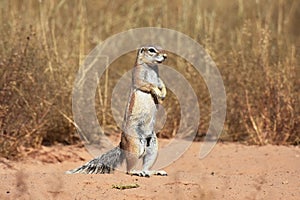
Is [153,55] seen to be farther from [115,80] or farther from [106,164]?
[115,80]

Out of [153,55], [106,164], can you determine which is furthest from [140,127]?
[153,55]

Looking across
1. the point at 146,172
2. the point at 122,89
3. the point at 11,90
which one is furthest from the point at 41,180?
the point at 122,89

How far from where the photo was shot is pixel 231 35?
9.46 m

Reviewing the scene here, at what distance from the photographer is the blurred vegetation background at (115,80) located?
300 inches

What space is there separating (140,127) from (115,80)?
9.43 feet

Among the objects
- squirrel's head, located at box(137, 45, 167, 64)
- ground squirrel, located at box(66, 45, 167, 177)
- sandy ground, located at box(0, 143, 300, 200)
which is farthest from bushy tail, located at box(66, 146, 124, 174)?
squirrel's head, located at box(137, 45, 167, 64)

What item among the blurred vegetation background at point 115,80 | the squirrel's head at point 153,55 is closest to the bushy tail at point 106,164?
the squirrel's head at point 153,55

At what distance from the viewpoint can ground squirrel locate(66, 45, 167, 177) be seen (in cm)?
616

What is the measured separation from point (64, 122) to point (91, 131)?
13.9 inches

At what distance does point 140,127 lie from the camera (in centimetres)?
621

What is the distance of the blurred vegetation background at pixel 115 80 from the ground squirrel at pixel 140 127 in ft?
4.95

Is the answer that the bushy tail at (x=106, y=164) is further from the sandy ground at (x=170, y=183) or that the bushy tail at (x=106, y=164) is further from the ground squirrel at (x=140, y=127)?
the sandy ground at (x=170, y=183)

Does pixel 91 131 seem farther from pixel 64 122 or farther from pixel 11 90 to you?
pixel 11 90

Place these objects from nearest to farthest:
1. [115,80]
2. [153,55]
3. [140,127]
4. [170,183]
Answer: [170,183] < [140,127] < [153,55] < [115,80]
